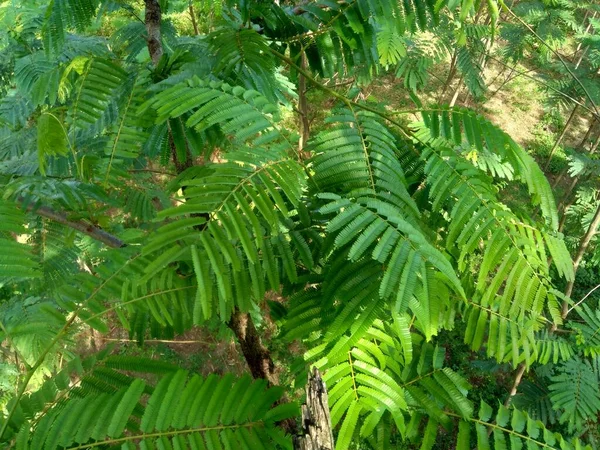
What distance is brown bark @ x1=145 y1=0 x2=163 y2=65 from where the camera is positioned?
5.44ft

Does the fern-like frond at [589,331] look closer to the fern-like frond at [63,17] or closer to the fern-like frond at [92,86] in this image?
the fern-like frond at [92,86]

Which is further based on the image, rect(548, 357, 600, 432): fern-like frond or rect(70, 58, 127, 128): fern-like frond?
rect(548, 357, 600, 432): fern-like frond

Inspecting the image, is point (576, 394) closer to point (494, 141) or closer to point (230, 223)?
point (494, 141)

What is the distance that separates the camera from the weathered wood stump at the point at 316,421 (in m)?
0.94

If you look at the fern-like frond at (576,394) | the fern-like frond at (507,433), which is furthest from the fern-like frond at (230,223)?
the fern-like frond at (576,394)

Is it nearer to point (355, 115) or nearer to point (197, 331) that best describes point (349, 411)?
point (355, 115)

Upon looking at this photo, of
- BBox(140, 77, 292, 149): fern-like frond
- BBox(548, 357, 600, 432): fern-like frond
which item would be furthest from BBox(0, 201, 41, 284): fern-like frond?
BBox(548, 357, 600, 432): fern-like frond

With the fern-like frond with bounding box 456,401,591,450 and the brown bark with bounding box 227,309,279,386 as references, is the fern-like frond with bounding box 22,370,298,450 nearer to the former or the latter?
the brown bark with bounding box 227,309,279,386

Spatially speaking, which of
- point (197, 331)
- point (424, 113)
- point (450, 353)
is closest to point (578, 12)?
point (450, 353)

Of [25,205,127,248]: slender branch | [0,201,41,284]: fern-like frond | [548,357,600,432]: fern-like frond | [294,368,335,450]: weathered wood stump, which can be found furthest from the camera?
[548,357,600,432]: fern-like frond

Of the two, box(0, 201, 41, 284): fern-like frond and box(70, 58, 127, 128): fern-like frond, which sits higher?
box(70, 58, 127, 128): fern-like frond

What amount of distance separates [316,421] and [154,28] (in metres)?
1.43

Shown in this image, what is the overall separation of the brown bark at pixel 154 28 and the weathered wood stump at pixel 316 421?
4.36 ft

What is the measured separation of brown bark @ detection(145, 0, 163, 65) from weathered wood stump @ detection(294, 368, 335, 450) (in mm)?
1327
